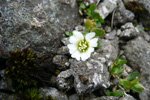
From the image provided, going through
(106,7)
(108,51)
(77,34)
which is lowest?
(108,51)

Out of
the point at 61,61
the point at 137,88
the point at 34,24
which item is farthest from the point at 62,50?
the point at 137,88

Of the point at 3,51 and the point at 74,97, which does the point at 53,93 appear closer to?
the point at 74,97

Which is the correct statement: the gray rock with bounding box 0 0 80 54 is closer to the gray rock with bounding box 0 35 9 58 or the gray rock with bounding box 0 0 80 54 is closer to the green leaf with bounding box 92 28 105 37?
the gray rock with bounding box 0 35 9 58

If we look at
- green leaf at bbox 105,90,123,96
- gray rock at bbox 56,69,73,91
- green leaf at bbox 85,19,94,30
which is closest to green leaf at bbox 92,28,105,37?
green leaf at bbox 85,19,94,30

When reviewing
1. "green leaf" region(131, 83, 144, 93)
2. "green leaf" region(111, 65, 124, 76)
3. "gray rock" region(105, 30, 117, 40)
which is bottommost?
"green leaf" region(131, 83, 144, 93)

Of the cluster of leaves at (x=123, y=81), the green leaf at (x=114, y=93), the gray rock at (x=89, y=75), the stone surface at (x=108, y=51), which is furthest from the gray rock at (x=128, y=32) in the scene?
the green leaf at (x=114, y=93)

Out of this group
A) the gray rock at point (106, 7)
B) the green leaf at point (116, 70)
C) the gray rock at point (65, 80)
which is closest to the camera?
the gray rock at point (65, 80)

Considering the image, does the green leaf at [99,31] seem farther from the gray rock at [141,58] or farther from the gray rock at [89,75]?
the gray rock at [141,58]
